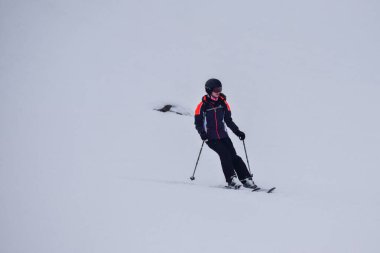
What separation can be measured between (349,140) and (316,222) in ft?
29.5

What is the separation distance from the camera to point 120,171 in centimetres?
671

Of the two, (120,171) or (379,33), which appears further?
(379,33)

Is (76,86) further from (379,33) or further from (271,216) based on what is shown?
(379,33)

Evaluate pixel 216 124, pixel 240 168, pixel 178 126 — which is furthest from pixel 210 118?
pixel 178 126

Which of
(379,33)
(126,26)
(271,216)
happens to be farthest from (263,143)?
(379,33)

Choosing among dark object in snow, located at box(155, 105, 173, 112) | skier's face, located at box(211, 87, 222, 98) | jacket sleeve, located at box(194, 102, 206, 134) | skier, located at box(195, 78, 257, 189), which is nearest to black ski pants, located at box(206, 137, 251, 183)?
skier, located at box(195, 78, 257, 189)

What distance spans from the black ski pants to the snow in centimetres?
45

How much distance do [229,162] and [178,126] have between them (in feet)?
17.0

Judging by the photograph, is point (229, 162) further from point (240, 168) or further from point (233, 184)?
point (233, 184)

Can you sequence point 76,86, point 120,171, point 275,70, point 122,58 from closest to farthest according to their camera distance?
1. point 120,171
2. point 76,86
3. point 122,58
4. point 275,70

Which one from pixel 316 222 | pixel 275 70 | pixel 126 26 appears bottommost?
pixel 316 222

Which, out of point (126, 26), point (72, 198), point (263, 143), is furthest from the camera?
point (126, 26)

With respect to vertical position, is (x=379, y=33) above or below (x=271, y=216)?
above

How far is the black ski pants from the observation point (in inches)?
260
